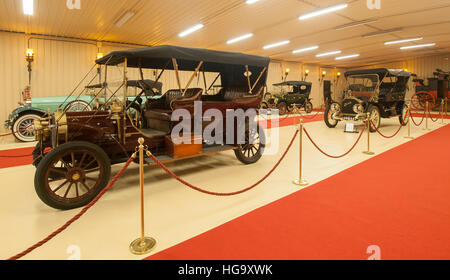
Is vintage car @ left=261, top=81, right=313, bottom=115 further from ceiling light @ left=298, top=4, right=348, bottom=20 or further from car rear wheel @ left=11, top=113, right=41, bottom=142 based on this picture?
car rear wheel @ left=11, top=113, right=41, bottom=142

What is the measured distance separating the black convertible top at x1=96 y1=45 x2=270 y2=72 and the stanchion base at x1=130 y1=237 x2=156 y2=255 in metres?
2.46

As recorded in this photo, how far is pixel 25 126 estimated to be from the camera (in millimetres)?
7086

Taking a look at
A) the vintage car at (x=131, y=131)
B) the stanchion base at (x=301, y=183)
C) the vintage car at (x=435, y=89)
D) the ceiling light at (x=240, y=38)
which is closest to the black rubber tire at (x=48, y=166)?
the vintage car at (x=131, y=131)

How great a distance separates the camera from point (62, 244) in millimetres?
2303

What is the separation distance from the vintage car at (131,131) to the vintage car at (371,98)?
Result: 16.1 feet

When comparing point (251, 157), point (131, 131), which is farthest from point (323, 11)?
point (131, 131)

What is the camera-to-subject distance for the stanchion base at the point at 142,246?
2.17 meters

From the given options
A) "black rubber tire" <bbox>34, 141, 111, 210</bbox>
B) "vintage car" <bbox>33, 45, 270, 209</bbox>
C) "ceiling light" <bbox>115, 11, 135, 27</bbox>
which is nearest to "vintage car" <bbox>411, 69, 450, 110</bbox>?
"vintage car" <bbox>33, 45, 270, 209</bbox>

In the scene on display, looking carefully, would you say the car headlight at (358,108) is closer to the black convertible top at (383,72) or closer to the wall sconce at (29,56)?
the black convertible top at (383,72)

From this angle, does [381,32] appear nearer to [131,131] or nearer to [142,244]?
[131,131]

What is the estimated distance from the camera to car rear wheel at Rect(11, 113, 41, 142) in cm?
687

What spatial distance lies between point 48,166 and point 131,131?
3.72 ft
